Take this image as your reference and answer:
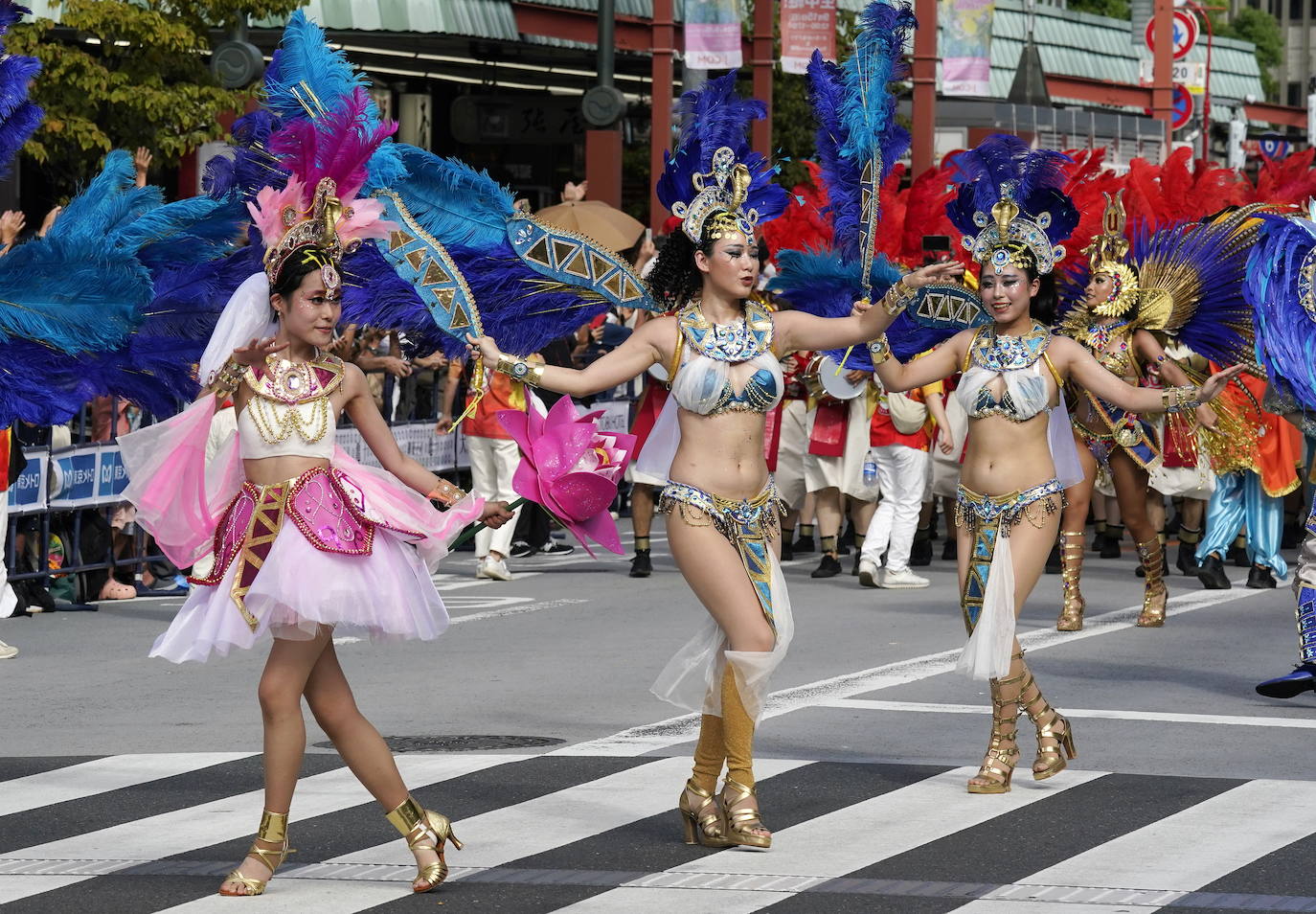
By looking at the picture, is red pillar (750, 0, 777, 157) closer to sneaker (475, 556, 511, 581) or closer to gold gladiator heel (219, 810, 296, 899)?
sneaker (475, 556, 511, 581)

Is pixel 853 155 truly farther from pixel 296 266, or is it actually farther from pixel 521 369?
pixel 296 266

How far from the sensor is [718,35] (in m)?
25.3

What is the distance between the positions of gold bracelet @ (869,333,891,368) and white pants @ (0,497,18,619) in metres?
5.97

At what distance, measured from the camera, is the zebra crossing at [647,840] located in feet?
21.9

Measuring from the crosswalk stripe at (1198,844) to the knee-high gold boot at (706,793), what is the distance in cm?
103

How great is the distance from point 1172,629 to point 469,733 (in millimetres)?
4983

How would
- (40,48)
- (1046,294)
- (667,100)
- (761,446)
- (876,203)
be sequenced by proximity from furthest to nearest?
(667,100), (40,48), (1046,294), (876,203), (761,446)

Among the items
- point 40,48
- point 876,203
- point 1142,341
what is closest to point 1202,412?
point 1142,341

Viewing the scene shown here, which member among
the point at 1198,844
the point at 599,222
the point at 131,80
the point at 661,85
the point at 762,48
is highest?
the point at 762,48

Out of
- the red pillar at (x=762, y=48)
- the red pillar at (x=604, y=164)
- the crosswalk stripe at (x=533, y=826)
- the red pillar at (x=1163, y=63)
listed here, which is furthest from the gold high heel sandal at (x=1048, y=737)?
the red pillar at (x=1163, y=63)

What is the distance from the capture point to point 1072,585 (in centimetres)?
1277

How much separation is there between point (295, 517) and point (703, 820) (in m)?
1.66

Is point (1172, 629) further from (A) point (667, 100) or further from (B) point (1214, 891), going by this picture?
(A) point (667, 100)

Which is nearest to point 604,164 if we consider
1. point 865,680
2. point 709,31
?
point 709,31
